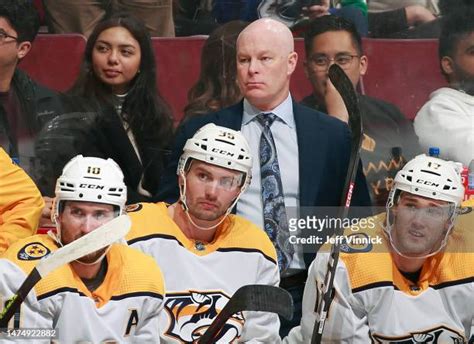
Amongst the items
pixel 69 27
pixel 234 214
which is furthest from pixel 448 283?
pixel 69 27

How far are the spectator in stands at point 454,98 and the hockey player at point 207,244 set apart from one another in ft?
2.78

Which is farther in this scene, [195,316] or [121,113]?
[121,113]

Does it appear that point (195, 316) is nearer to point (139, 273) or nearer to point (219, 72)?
point (139, 273)

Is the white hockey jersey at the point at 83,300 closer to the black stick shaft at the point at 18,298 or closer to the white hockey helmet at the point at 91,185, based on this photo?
the black stick shaft at the point at 18,298

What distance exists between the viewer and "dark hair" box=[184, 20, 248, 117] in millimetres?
5301

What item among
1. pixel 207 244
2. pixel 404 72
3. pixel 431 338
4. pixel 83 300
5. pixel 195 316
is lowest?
pixel 431 338

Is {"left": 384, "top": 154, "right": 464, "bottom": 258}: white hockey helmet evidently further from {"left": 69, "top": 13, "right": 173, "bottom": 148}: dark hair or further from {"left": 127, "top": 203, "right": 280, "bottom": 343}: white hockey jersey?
{"left": 69, "top": 13, "right": 173, "bottom": 148}: dark hair

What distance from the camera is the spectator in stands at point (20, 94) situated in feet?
17.1

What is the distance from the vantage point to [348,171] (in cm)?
515

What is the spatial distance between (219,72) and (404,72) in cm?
73

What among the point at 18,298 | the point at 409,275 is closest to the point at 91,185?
the point at 18,298

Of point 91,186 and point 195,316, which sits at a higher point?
point 91,186

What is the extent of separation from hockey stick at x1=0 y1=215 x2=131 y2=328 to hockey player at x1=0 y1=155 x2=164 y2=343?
1.3 inches

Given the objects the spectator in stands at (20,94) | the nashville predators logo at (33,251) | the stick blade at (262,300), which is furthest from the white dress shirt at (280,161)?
the nashville predators logo at (33,251)
